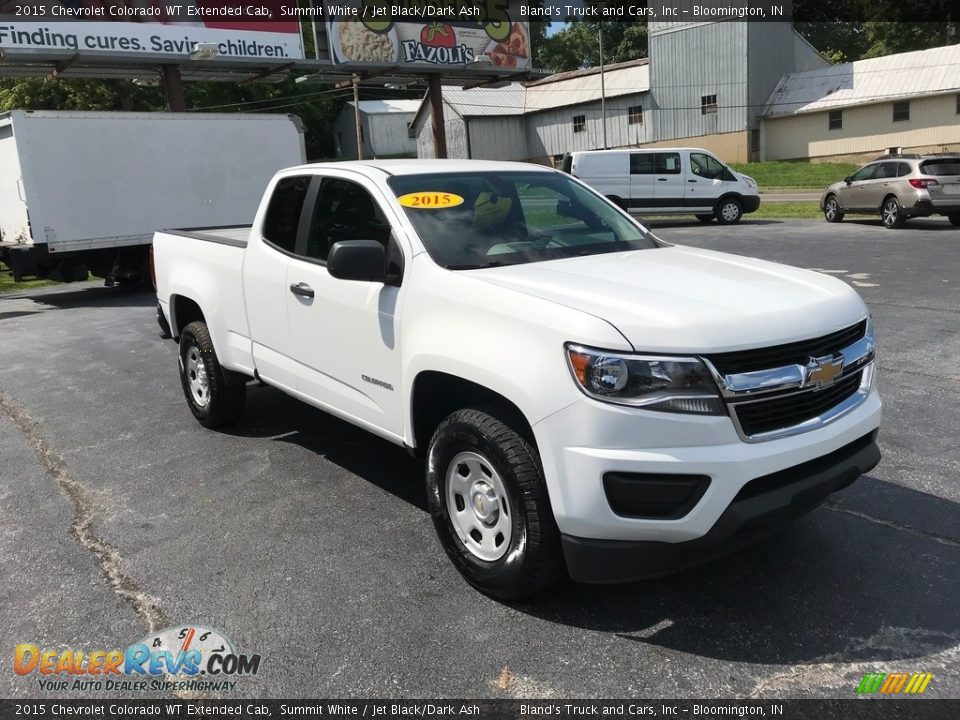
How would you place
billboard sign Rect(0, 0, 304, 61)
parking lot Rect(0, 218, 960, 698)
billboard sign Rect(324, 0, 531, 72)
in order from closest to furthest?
parking lot Rect(0, 218, 960, 698)
billboard sign Rect(0, 0, 304, 61)
billboard sign Rect(324, 0, 531, 72)

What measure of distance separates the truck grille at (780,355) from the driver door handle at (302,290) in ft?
7.77

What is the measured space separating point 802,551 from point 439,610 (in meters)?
1.72

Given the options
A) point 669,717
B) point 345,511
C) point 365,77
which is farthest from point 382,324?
point 365,77

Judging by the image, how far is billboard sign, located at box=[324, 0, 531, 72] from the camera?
25.3 meters

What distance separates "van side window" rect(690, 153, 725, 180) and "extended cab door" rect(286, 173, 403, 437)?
18.7 meters

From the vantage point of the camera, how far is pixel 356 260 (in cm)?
366

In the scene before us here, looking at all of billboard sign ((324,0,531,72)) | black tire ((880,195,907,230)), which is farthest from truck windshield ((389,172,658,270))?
billboard sign ((324,0,531,72))

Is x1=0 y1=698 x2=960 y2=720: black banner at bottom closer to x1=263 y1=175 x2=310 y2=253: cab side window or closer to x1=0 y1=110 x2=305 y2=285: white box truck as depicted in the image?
x1=263 y1=175 x2=310 y2=253: cab side window

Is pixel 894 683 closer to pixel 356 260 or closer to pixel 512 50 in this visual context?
pixel 356 260

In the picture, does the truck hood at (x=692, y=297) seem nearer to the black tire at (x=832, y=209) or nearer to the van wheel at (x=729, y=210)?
the black tire at (x=832, y=209)

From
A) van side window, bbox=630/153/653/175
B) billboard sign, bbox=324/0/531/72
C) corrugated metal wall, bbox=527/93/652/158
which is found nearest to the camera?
van side window, bbox=630/153/653/175

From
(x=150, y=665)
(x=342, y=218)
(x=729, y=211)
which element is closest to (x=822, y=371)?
(x=342, y=218)

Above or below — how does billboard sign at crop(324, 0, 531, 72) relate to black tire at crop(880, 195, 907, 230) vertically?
above

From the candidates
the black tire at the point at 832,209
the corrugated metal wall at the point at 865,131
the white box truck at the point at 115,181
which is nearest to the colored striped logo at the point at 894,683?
the white box truck at the point at 115,181
